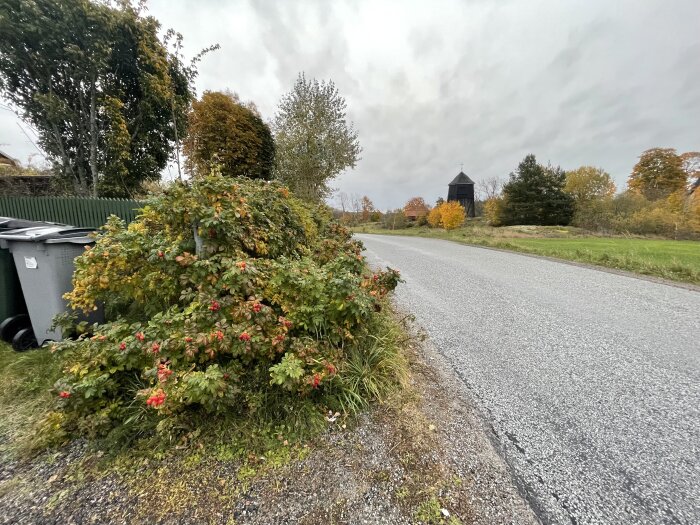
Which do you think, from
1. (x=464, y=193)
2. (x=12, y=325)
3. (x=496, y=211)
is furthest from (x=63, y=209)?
(x=464, y=193)

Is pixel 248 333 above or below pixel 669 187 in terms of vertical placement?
below

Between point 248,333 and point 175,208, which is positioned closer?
point 248,333

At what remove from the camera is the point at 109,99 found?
773 cm

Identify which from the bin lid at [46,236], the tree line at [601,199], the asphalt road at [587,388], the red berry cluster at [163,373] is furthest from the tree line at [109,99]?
the tree line at [601,199]

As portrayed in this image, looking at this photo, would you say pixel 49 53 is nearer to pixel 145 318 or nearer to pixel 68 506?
Result: pixel 145 318

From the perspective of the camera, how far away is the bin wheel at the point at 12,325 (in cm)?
271

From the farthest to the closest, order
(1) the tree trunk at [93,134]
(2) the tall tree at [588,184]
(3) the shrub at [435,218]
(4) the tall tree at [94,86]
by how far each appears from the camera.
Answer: (3) the shrub at [435,218], (2) the tall tree at [588,184], (1) the tree trunk at [93,134], (4) the tall tree at [94,86]

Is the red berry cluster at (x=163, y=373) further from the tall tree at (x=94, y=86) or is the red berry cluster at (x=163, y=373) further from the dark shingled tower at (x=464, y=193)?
the dark shingled tower at (x=464, y=193)

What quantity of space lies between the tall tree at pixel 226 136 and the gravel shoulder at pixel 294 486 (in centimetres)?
1055

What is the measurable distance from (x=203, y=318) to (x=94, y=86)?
34.4ft

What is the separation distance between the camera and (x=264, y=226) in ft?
9.57

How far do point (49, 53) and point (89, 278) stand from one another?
984 cm

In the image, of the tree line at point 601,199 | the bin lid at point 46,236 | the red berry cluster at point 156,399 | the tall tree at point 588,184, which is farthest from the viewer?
the tall tree at point 588,184

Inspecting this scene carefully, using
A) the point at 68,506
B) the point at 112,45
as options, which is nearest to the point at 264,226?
the point at 68,506
